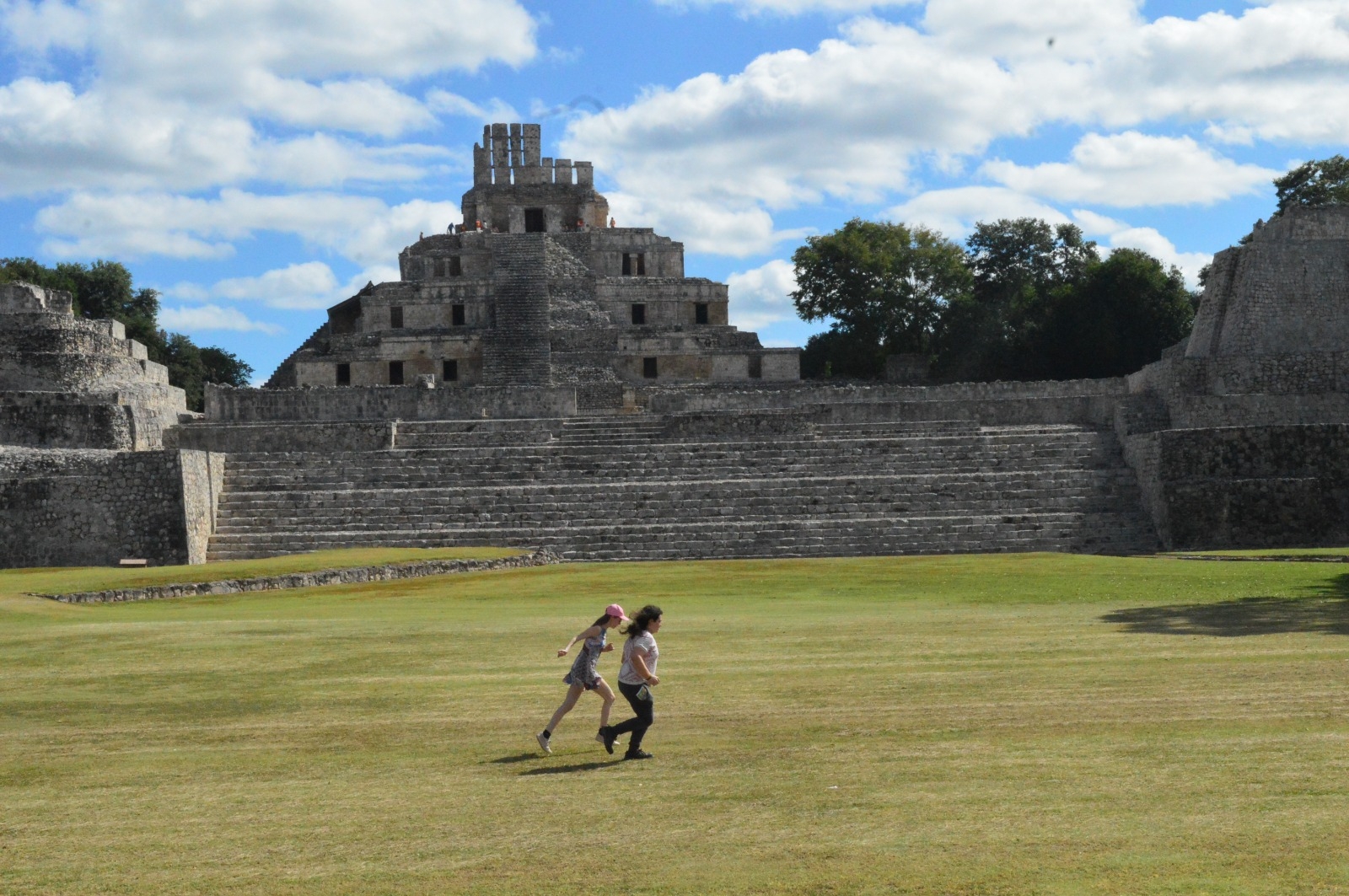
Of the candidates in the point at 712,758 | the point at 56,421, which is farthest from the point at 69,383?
the point at 712,758

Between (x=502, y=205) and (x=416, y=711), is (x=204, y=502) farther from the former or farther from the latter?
(x=502, y=205)

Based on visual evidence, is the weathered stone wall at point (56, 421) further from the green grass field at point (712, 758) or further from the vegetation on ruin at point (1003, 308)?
the vegetation on ruin at point (1003, 308)

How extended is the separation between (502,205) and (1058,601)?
3362cm

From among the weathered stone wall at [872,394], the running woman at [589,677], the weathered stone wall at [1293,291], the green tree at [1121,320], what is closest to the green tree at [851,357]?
the green tree at [1121,320]

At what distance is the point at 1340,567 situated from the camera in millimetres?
17406

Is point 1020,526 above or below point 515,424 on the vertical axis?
below

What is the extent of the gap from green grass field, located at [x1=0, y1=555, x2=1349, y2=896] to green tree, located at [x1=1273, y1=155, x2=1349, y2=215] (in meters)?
32.3

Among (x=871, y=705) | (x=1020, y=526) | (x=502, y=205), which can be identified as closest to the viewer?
(x=871, y=705)

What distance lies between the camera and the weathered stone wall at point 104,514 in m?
23.2

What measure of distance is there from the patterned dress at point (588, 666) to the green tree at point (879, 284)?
39874mm

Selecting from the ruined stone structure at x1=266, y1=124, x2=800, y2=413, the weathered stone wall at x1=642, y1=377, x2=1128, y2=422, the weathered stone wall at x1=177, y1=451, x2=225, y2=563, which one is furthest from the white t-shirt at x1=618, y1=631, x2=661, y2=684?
the ruined stone structure at x1=266, y1=124, x2=800, y2=413

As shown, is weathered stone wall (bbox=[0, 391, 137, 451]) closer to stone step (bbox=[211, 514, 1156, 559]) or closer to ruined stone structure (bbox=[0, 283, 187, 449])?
ruined stone structure (bbox=[0, 283, 187, 449])

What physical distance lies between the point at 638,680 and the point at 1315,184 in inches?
1615

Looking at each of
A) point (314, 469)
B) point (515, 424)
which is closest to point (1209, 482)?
point (515, 424)
